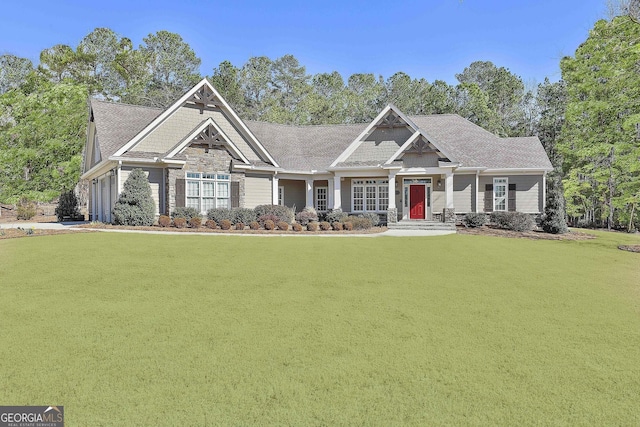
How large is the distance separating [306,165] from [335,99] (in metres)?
28.5

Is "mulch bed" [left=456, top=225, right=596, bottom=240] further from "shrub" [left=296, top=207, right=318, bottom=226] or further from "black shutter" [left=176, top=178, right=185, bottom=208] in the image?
"black shutter" [left=176, top=178, right=185, bottom=208]

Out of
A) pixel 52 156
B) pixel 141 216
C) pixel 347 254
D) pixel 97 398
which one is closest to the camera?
pixel 97 398

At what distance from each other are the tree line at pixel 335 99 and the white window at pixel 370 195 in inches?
454

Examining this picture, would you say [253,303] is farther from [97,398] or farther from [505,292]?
[505,292]

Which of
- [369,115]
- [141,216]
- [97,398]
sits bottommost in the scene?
[97,398]

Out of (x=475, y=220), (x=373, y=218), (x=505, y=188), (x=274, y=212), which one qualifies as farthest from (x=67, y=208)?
(x=505, y=188)

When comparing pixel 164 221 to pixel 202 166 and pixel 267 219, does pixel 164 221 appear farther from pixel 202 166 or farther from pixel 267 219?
pixel 267 219

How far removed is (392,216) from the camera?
73.6 feet

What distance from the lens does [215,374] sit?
4250mm

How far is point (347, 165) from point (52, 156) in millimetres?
23356

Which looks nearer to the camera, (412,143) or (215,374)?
(215,374)

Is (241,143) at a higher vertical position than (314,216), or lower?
higher

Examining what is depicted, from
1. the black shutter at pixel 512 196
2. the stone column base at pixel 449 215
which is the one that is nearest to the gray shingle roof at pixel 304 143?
the stone column base at pixel 449 215

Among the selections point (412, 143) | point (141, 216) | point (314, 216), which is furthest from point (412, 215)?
point (141, 216)
